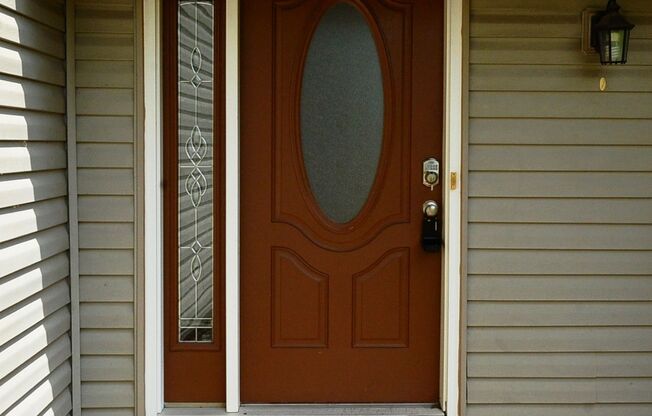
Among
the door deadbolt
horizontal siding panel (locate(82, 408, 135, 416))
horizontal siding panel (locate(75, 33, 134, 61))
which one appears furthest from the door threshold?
horizontal siding panel (locate(75, 33, 134, 61))

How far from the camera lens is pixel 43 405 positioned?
10.5ft

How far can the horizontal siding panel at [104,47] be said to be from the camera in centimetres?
348

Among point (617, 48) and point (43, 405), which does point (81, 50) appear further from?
point (617, 48)

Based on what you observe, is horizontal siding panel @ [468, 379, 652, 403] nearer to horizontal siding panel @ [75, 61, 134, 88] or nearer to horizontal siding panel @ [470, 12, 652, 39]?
horizontal siding panel @ [470, 12, 652, 39]

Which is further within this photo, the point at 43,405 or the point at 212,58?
the point at 212,58

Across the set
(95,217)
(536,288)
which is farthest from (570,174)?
(95,217)

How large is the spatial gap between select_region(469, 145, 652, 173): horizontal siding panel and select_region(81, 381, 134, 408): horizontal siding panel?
5.55ft

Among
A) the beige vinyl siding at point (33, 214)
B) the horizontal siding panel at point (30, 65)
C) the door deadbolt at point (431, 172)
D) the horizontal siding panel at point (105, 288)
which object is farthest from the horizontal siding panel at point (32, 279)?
the door deadbolt at point (431, 172)

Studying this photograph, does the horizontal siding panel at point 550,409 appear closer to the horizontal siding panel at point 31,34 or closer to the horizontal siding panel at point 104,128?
the horizontal siding panel at point 104,128

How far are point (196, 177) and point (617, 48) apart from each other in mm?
1772

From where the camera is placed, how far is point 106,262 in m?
3.52

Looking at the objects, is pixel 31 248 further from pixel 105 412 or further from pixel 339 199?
pixel 339 199

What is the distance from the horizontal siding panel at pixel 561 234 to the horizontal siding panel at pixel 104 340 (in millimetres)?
1463

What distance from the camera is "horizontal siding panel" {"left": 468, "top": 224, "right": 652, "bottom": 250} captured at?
355 centimetres
